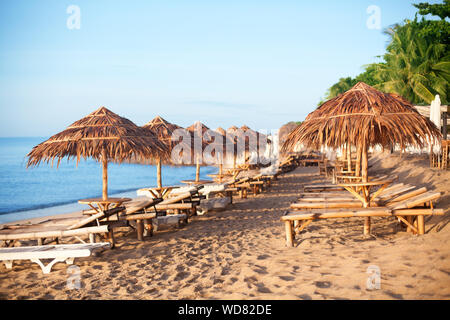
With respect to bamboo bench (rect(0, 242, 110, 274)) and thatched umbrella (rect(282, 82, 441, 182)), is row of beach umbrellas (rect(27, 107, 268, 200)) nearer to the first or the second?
bamboo bench (rect(0, 242, 110, 274))

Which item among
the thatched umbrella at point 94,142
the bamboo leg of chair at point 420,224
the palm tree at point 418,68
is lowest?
the bamboo leg of chair at point 420,224

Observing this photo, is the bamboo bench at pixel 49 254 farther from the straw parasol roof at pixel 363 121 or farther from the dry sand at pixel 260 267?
the straw parasol roof at pixel 363 121

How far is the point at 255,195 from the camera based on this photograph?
12602 millimetres

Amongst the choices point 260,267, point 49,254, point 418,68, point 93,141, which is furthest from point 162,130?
point 418,68

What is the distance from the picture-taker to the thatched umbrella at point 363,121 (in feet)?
17.4

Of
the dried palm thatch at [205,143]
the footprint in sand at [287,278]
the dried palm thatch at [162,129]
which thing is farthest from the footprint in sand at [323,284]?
the dried palm thatch at [205,143]

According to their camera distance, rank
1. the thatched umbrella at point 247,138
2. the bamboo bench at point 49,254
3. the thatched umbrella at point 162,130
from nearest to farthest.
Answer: the bamboo bench at point 49,254 < the thatched umbrella at point 162,130 < the thatched umbrella at point 247,138

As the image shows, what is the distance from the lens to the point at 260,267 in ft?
14.8

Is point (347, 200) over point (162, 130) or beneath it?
beneath

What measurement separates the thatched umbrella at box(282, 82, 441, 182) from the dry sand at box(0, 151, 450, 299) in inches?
56.7

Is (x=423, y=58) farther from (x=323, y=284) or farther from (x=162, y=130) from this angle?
(x=323, y=284)

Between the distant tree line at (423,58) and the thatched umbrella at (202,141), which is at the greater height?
the distant tree line at (423,58)
